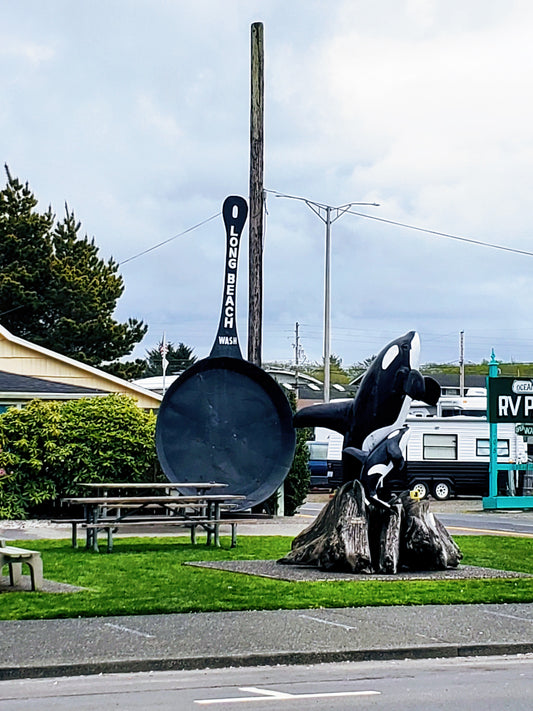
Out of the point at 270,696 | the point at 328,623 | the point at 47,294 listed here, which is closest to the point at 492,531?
the point at 328,623

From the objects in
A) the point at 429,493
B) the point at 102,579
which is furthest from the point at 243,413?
the point at 429,493

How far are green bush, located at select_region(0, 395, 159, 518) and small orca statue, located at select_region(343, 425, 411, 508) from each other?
9789 millimetres

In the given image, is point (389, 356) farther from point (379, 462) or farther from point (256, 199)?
point (256, 199)

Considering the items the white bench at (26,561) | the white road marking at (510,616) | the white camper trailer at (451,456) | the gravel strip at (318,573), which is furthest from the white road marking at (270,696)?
the white camper trailer at (451,456)

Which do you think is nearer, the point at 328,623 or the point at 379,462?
the point at 328,623

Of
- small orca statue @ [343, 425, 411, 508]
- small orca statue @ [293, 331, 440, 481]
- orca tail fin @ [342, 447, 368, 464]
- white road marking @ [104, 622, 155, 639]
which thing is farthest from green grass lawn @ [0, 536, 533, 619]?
small orca statue @ [293, 331, 440, 481]

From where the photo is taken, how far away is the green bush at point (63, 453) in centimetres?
2448

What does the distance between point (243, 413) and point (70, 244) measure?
117 ft

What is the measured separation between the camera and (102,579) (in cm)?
1441

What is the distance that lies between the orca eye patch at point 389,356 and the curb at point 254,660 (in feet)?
18.9

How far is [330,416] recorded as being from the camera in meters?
16.7

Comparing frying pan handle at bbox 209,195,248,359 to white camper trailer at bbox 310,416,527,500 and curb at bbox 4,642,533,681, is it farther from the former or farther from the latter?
white camper trailer at bbox 310,416,527,500

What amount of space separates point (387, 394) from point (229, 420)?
8.38 m

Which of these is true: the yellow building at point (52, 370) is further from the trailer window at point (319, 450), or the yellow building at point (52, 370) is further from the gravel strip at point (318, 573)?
the gravel strip at point (318, 573)
